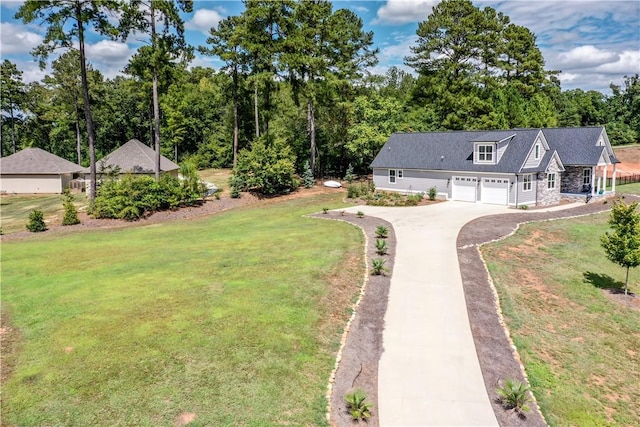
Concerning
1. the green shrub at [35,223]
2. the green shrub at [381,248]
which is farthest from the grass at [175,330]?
the green shrub at [35,223]

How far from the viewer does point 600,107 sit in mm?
74188

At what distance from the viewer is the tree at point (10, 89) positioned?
173ft

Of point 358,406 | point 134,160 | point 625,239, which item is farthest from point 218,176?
point 358,406

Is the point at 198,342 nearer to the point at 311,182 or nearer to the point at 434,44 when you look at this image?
the point at 311,182

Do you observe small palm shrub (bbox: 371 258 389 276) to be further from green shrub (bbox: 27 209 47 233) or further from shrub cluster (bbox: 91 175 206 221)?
green shrub (bbox: 27 209 47 233)

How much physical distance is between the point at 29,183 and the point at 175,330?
128 feet

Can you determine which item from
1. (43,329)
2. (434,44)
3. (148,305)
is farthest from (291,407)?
(434,44)

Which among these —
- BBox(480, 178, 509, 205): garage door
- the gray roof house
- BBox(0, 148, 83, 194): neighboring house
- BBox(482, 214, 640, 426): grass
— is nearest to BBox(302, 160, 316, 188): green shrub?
the gray roof house

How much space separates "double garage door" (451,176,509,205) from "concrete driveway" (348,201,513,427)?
12.4m

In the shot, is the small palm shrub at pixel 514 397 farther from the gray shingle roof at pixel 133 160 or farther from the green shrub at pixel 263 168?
the gray shingle roof at pixel 133 160

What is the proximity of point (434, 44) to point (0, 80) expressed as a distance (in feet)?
179

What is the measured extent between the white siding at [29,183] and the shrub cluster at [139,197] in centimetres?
1576

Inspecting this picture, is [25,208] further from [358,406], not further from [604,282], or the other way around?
[604,282]

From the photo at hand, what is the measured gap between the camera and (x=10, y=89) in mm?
53844
